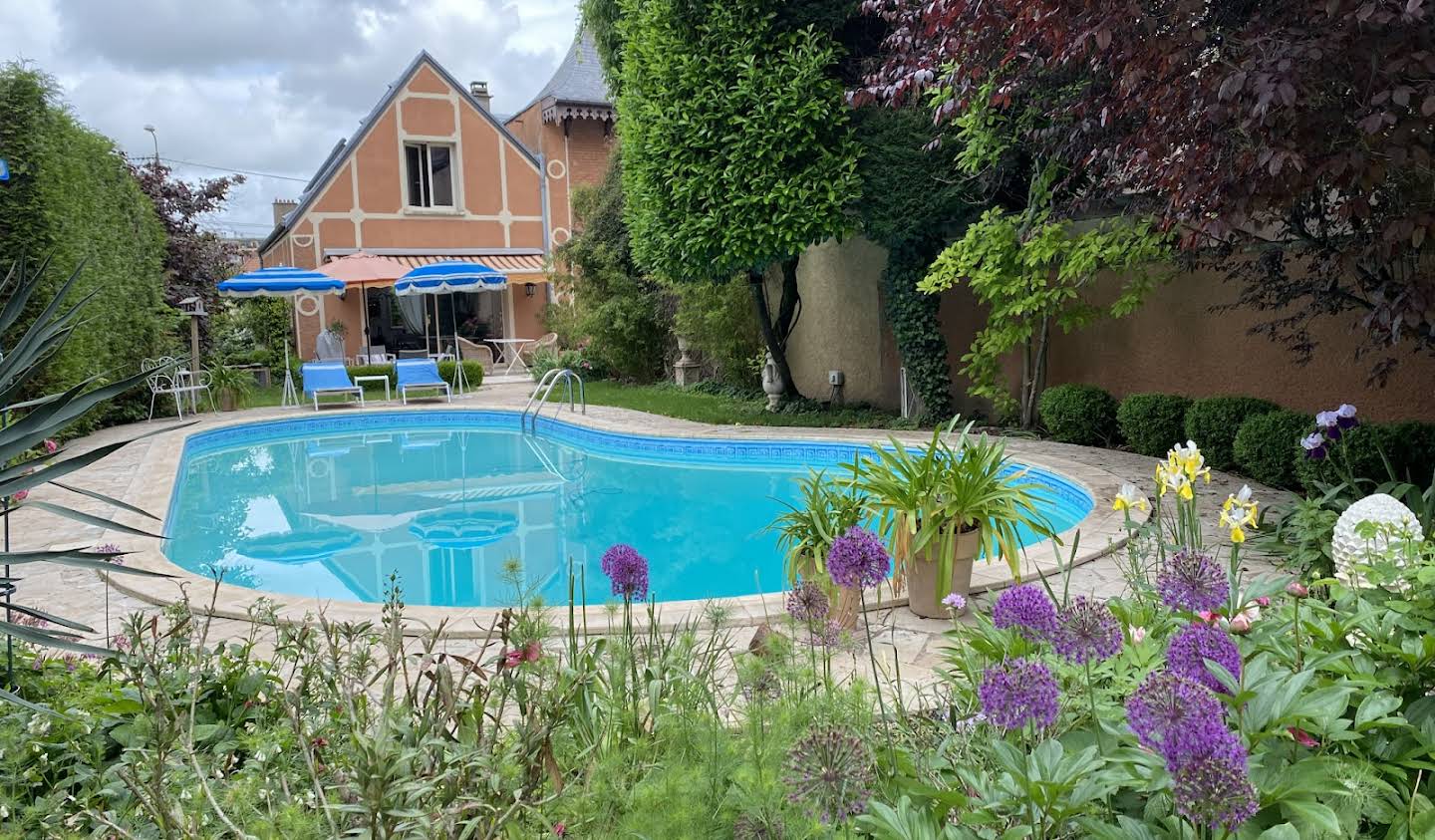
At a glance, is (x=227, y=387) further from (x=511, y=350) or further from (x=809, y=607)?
(x=809, y=607)

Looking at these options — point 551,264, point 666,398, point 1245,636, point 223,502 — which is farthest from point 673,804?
point 551,264

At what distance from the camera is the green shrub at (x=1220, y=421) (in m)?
7.39

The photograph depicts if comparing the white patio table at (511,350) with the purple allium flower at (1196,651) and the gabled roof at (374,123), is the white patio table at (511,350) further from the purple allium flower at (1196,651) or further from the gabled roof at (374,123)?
the purple allium flower at (1196,651)

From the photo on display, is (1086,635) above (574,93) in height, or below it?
below

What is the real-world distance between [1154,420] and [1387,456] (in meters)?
2.47

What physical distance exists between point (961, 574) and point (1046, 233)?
16.9ft

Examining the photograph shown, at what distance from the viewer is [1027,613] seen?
1.66 metres

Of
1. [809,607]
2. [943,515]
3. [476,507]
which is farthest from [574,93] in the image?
[809,607]

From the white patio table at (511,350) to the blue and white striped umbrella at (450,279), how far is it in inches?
92.0

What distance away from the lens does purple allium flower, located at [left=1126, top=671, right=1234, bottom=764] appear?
1.10 meters

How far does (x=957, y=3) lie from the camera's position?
5.79m

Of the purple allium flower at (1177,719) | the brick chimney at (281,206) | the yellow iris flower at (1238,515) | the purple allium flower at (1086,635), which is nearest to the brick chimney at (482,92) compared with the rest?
the brick chimney at (281,206)

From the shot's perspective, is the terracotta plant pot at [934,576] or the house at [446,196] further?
the house at [446,196]

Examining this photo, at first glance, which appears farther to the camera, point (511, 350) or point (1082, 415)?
point (511, 350)
